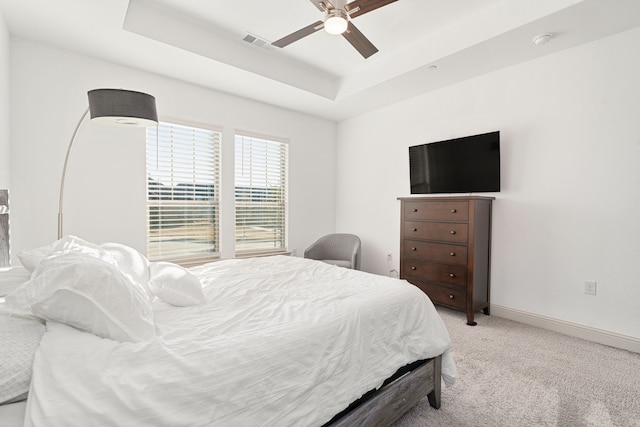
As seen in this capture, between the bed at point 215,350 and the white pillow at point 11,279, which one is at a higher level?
the white pillow at point 11,279

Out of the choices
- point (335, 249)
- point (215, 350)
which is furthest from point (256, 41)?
point (215, 350)

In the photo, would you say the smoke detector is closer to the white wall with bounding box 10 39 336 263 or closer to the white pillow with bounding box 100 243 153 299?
the white wall with bounding box 10 39 336 263

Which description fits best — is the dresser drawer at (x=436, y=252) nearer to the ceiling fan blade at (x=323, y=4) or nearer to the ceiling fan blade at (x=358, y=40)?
the ceiling fan blade at (x=358, y=40)

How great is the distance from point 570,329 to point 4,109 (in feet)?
17.8

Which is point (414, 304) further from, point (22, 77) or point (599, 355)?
point (22, 77)

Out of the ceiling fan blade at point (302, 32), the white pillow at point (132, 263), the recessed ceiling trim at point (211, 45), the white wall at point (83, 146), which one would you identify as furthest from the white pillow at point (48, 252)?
the ceiling fan blade at point (302, 32)

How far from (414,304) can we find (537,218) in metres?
2.20

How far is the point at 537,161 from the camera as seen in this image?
311 centimetres

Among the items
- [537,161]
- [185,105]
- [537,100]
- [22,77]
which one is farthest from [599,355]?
[22,77]

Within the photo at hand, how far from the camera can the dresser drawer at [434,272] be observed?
10.6ft

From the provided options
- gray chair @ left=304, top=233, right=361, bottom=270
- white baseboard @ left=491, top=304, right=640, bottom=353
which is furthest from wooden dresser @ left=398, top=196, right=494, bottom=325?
gray chair @ left=304, top=233, right=361, bottom=270

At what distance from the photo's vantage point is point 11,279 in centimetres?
159

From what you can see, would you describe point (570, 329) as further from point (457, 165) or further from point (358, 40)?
point (358, 40)

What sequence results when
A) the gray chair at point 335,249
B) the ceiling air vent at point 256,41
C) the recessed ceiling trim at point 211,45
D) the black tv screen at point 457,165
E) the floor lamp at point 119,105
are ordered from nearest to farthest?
the floor lamp at point 119,105 < the recessed ceiling trim at point 211,45 < the ceiling air vent at point 256,41 < the black tv screen at point 457,165 < the gray chair at point 335,249
